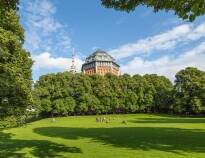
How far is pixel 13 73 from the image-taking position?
28.7 metres

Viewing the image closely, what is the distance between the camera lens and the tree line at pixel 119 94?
98812 millimetres

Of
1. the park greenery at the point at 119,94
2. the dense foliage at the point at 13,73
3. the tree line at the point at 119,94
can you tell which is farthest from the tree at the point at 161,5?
the tree line at the point at 119,94

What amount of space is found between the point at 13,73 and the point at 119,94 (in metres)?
83.7

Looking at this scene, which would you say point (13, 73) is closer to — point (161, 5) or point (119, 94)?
point (161, 5)

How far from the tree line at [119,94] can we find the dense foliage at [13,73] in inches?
2588

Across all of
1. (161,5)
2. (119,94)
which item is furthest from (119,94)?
(161,5)

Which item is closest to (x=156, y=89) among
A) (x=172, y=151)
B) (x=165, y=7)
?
(x=172, y=151)

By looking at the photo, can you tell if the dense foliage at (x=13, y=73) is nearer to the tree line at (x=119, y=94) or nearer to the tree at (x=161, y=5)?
the tree at (x=161, y=5)

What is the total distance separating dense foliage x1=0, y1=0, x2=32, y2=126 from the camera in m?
28.6

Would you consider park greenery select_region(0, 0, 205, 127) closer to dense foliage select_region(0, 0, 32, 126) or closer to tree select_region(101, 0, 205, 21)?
dense foliage select_region(0, 0, 32, 126)

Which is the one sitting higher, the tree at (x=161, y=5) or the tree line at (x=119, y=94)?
the tree line at (x=119, y=94)

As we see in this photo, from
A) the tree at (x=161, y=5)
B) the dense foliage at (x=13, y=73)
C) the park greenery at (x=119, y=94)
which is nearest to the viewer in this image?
the tree at (x=161, y=5)

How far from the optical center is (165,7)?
503 inches

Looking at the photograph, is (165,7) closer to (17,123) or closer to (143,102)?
(17,123)
